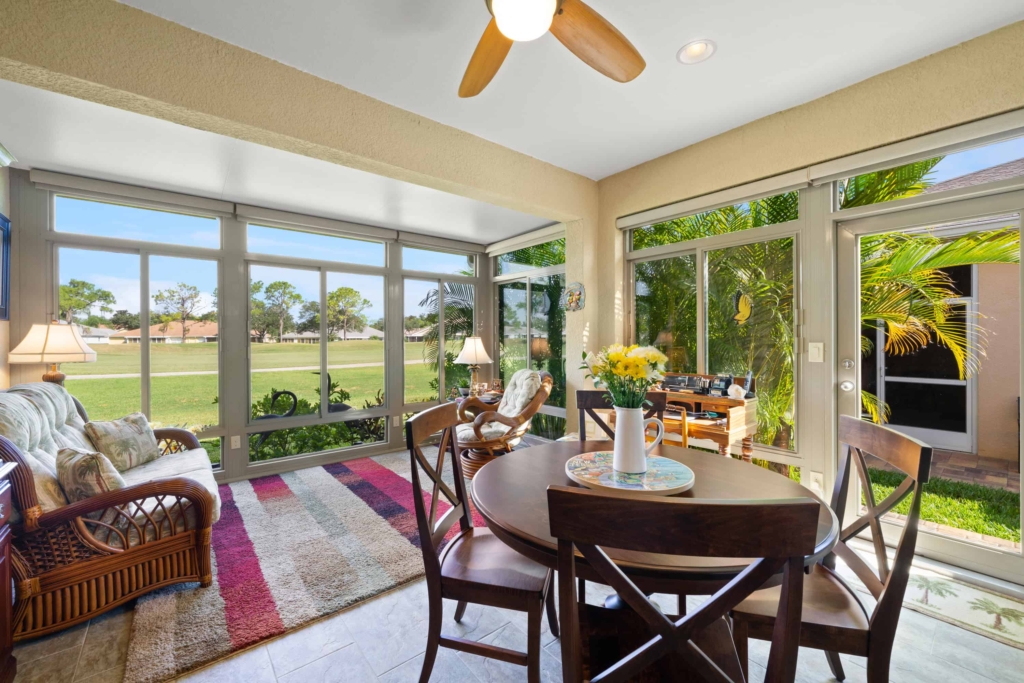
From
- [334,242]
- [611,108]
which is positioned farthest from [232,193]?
[611,108]

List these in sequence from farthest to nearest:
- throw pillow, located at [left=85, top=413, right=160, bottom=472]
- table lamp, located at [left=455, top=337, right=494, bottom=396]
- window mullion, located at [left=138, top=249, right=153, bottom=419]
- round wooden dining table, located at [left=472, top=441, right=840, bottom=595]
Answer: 1. table lamp, located at [left=455, top=337, right=494, bottom=396]
2. window mullion, located at [left=138, top=249, right=153, bottom=419]
3. throw pillow, located at [left=85, top=413, right=160, bottom=472]
4. round wooden dining table, located at [left=472, top=441, right=840, bottom=595]

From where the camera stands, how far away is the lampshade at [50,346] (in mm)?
2596

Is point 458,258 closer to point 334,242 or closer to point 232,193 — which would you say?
point 334,242

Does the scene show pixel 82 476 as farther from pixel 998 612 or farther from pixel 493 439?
pixel 998 612

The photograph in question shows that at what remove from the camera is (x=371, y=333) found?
15.1 ft

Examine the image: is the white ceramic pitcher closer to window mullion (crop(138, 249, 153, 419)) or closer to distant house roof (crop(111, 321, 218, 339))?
distant house roof (crop(111, 321, 218, 339))

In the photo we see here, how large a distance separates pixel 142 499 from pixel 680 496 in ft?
7.98

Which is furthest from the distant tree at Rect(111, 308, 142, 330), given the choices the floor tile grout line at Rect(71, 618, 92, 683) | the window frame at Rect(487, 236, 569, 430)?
the window frame at Rect(487, 236, 569, 430)

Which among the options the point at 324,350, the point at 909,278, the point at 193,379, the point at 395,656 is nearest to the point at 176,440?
the point at 193,379

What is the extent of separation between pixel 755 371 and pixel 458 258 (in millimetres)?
3699

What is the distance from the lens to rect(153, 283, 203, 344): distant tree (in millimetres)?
3504

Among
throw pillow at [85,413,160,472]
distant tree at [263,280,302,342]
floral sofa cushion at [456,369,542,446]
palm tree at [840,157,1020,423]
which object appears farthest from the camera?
distant tree at [263,280,302,342]

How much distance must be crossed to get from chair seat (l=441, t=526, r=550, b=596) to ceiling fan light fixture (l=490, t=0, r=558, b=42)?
1.79m

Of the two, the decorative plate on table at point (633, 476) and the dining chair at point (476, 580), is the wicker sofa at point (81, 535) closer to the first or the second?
the dining chair at point (476, 580)
